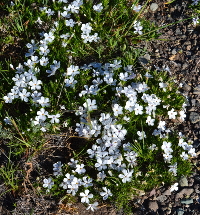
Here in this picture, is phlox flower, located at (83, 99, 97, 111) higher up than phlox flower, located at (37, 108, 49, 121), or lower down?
higher up

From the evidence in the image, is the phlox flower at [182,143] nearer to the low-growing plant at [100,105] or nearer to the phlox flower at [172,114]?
the low-growing plant at [100,105]

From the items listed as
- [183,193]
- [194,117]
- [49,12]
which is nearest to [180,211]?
[183,193]

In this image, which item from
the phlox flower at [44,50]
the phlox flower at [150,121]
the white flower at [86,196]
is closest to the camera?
the white flower at [86,196]

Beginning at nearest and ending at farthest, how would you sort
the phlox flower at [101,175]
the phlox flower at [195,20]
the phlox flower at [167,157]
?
the phlox flower at [101,175]
the phlox flower at [167,157]
the phlox flower at [195,20]

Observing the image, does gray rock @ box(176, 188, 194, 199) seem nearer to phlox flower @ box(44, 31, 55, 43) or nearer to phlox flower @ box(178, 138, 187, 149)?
phlox flower @ box(178, 138, 187, 149)

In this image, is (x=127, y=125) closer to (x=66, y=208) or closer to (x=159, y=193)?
(x=159, y=193)

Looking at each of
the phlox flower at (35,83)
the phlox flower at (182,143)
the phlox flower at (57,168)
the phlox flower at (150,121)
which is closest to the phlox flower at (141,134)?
the phlox flower at (150,121)

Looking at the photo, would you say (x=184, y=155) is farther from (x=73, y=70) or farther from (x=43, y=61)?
(x=43, y=61)

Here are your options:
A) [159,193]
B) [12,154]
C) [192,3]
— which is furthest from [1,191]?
[192,3]

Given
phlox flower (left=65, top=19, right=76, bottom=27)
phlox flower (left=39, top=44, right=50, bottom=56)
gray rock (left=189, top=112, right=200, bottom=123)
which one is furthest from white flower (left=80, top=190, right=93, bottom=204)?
phlox flower (left=65, top=19, right=76, bottom=27)
